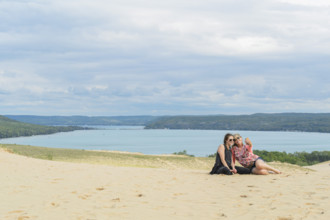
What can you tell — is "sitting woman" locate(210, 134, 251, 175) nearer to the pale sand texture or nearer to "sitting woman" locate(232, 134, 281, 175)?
"sitting woman" locate(232, 134, 281, 175)

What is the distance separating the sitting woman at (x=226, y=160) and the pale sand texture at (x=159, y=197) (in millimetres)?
392

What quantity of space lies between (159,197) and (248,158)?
4.69 metres

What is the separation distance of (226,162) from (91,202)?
5673mm

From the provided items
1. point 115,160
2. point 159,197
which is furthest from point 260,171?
point 115,160

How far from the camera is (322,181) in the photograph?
9953mm

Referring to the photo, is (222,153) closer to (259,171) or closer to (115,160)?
(259,171)

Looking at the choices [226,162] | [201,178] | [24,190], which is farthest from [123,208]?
[226,162]

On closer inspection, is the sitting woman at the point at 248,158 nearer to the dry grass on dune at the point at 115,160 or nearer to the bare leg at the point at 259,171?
the bare leg at the point at 259,171

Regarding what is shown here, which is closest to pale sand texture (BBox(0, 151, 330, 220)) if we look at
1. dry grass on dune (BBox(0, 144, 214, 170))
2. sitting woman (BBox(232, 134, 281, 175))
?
sitting woman (BBox(232, 134, 281, 175))

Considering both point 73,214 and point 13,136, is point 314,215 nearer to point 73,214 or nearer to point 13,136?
point 73,214

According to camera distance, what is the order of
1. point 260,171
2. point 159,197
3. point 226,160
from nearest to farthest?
point 159,197, point 260,171, point 226,160

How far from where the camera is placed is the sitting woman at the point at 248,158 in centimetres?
1174

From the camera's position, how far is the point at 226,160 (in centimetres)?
1209

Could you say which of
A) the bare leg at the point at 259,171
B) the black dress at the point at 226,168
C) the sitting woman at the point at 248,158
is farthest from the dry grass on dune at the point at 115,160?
the bare leg at the point at 259,171
